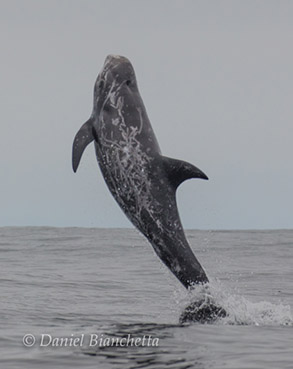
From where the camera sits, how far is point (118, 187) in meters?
17.1

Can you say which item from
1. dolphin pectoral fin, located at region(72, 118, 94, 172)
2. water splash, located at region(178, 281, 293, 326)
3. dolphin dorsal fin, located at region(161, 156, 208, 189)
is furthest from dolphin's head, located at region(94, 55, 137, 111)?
water splash, located at region(178, 281, 293, 326)

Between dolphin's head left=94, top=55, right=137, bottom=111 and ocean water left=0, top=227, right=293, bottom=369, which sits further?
dolphin's head left=94, top=55, right=137, bottom=111

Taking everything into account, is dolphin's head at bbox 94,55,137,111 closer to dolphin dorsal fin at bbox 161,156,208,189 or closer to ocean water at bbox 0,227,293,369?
dolphin dorsal fin at bbox 161,156,208,189

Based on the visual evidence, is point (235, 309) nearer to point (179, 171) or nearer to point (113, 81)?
point (179, 171)

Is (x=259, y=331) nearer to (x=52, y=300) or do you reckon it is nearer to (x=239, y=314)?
(x=239, y=314)

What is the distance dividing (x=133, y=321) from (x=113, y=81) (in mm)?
4755

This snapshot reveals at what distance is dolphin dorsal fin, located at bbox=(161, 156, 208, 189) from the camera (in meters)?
16.5

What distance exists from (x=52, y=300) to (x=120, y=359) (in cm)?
836

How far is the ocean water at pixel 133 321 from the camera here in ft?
48.8

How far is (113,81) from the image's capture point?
17734 mm

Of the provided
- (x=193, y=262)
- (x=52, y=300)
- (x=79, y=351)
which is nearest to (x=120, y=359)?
(x=79, y=351)

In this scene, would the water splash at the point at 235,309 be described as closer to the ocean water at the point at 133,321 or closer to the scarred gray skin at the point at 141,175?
the ocean water at the point at 133,321

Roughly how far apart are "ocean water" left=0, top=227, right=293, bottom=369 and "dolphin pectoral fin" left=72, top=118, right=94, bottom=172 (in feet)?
10.1

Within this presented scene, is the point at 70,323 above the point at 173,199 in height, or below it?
below
